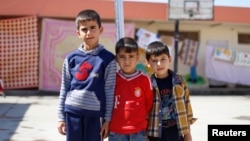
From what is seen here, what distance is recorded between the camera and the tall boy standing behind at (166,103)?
2516mm

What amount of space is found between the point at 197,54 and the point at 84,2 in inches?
170

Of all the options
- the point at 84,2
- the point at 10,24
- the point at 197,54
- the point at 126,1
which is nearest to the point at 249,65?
the point at 197,54

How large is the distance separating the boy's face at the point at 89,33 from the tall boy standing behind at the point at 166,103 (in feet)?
1.29

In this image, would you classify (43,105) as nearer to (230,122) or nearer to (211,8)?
(230,122)

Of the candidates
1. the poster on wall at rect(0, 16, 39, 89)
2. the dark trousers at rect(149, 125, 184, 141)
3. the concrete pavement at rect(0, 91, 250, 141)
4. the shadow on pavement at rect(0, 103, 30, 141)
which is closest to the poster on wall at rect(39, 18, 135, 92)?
the poster on wall at rect(0, 16, 39, 89)

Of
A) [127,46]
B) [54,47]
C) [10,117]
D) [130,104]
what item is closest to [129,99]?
[130,104]

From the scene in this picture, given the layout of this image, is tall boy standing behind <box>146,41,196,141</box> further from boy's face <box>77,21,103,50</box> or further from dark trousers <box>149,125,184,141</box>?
boy's face <box>77,21,103,50</box>

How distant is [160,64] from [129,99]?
0.33 m

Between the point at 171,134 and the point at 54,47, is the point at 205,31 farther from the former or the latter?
the point at 171,134

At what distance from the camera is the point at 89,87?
240cm

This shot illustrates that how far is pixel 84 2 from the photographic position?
1193 centimetres

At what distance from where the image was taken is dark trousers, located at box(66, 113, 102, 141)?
2.42 metres

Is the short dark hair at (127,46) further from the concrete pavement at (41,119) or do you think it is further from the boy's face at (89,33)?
the concrete pavement at (41,119)

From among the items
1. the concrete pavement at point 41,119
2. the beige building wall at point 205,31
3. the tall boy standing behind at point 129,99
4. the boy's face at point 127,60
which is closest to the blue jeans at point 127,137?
the tall boy standing behind at point 129,99
